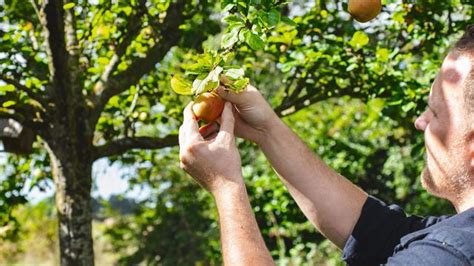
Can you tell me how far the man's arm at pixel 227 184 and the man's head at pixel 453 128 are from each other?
A: 47 cm

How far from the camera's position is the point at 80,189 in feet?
12.4

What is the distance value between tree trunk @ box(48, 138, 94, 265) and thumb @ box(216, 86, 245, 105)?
2113 mm

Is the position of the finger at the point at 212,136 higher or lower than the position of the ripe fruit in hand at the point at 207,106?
lower

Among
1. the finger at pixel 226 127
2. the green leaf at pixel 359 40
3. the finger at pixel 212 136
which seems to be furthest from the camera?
the green leaf at pixel 359 40

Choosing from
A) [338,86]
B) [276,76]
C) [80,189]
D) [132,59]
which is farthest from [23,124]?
[276,76]

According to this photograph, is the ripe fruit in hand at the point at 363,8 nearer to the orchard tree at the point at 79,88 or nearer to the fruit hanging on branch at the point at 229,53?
the fruit hanging on branch at the point at 229,53

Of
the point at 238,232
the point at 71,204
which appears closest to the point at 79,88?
the point at 71,204

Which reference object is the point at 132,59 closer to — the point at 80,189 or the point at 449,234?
the point at 80,189

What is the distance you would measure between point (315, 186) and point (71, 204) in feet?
7.11

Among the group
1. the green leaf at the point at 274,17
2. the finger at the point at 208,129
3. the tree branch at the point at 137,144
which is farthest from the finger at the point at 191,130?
the tree branch at the point at 137,144

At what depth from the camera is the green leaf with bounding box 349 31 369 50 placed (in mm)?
3486

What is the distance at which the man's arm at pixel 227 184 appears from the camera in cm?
145

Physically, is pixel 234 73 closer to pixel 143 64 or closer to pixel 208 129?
pixel 208 129

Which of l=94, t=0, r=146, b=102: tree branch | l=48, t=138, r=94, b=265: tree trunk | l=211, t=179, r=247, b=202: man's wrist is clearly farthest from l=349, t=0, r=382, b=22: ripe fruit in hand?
l=48, t=138, r=94, b=265: tree trunk
